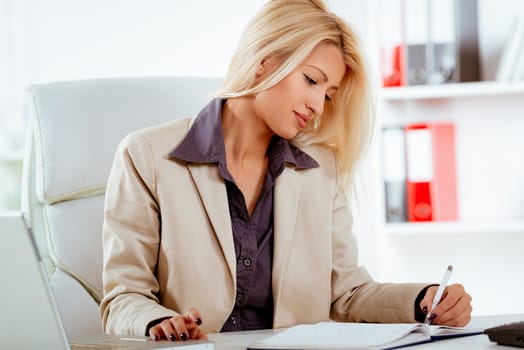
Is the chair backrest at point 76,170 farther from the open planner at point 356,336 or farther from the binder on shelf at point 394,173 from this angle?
the binder on shelf at point 394,173

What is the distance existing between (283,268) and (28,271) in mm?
834

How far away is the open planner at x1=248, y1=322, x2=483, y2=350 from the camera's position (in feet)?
3.80

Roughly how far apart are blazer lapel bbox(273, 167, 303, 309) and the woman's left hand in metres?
0.33

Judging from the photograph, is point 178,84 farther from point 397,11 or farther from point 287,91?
point 397,11

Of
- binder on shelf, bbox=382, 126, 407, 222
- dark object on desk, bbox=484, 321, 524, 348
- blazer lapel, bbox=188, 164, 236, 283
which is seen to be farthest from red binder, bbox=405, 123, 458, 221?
dark object on desk, bbox=484, 321, 524, 348

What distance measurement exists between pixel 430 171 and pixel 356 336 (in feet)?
5.12

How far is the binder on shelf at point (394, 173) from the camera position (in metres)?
2.71

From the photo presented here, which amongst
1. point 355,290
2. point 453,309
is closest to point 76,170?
point 355,290

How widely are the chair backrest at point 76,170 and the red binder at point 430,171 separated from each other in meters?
0.95

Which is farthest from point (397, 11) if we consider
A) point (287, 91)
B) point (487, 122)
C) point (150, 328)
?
point (150, 328)

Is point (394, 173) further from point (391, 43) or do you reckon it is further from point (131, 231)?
point (131, 231)

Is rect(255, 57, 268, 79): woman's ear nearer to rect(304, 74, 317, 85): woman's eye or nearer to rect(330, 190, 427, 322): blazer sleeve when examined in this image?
rect(304, 74, 317, 85): woman's eye

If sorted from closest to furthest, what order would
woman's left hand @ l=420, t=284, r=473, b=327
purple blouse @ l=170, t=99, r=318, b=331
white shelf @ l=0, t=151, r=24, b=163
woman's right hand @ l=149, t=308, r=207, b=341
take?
woman's right hand @ l=149, t=308, r=207, b=341, woman's left hand @ l=420, t=284, r=473, b=327, purple blouse @ l=170, t=99, r=318, b=331, white shelf @ l=0, t=151, r=24, b=163

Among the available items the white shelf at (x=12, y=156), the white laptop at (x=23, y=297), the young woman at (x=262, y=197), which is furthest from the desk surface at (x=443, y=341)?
the white shelf at (x=12, y=156)
